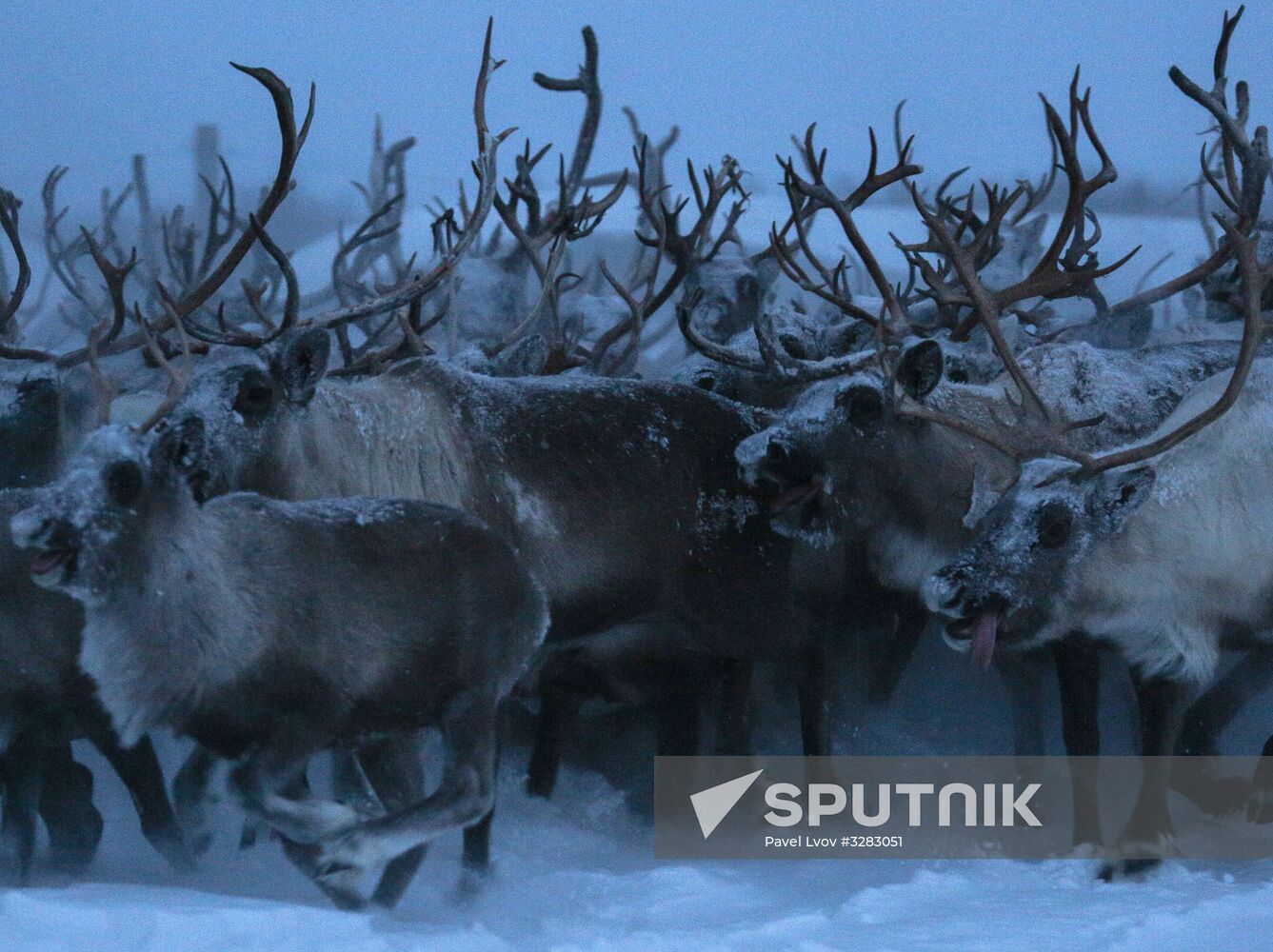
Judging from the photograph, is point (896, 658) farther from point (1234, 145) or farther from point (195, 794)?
point (195, 794)

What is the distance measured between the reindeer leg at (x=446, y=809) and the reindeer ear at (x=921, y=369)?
5.37 ft

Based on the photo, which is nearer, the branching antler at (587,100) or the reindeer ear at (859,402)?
the reindeer ear at (859,402)

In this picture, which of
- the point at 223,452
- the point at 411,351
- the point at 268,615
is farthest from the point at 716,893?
the point at 411,351

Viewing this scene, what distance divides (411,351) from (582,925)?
2116mm

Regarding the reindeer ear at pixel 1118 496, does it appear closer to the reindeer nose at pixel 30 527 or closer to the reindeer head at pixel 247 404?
the reindeer head at pixel 247 404

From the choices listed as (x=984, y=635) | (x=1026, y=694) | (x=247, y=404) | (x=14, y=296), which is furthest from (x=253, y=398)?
(x=1026, y=694)

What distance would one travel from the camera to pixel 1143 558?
12.7 feet

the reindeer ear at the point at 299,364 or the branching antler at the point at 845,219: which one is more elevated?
the branching antler at the point at 845,219

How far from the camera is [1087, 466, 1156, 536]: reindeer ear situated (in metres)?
3.81

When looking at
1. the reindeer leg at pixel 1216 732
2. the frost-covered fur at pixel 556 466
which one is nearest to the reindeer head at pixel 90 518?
the frost-covered fur at pixel 556 466

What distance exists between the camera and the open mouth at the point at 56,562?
2803 mm

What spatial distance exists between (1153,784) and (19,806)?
274 cm

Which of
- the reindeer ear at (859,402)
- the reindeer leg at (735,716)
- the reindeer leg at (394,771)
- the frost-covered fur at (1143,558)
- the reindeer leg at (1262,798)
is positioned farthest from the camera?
the reindeer leg at (735,716)

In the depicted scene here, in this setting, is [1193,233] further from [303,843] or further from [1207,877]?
[303,843]
